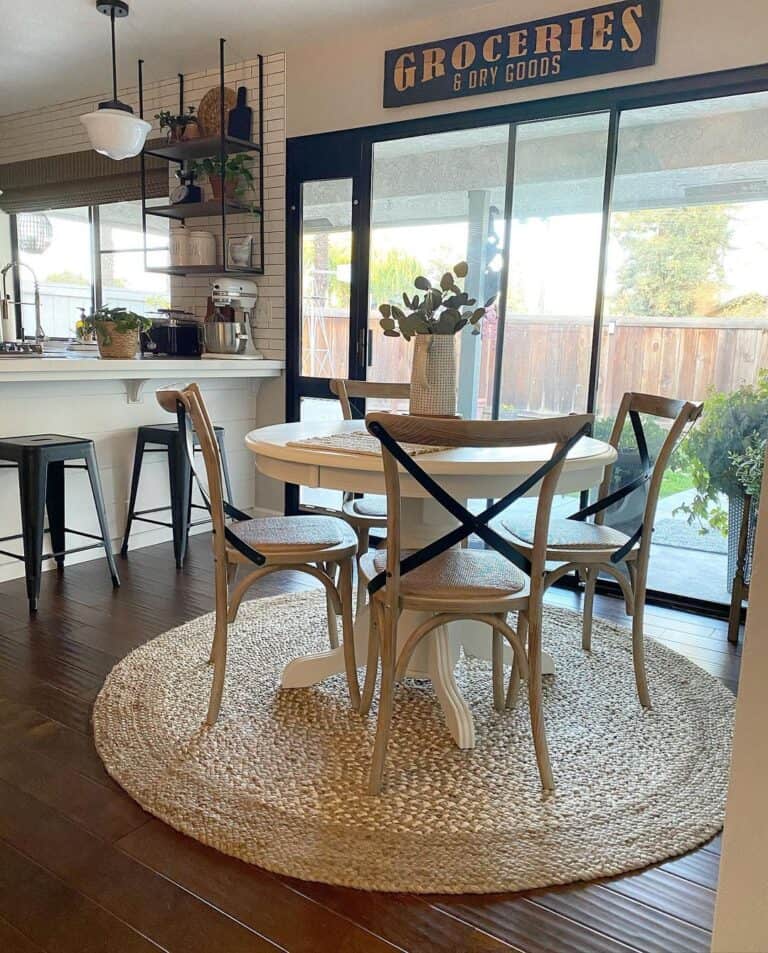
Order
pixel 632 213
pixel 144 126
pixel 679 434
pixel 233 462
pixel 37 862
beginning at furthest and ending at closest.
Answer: pixel 233 462
pixel 144 126
pixel 632 213
pixel 679 434
pixel 37 862

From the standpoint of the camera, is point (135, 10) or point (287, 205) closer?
point (135, 10)

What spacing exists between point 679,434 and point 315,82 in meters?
3.00

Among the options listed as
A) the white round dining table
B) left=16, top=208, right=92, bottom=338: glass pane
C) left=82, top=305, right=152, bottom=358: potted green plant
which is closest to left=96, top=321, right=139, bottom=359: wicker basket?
left=82, top=305, right=152, bottom=358: potted green plant

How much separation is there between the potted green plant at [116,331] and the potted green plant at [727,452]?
8.72ft

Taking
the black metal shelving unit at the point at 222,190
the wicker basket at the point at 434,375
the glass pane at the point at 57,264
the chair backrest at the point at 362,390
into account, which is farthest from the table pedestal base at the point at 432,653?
the glass pane at the point at 57,264

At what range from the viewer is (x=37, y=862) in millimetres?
1574

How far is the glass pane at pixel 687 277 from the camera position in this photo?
2986 millimetres

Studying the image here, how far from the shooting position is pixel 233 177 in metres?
4.23

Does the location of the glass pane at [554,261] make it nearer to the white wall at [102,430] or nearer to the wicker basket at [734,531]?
the wicker basket at [734,531]

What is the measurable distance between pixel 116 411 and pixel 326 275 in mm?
1367

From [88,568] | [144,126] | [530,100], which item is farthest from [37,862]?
[530,100]

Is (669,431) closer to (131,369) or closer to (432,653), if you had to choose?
(432,653)

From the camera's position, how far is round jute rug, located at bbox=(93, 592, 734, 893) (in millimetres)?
1616

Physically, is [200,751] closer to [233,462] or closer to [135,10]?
[233,462]
